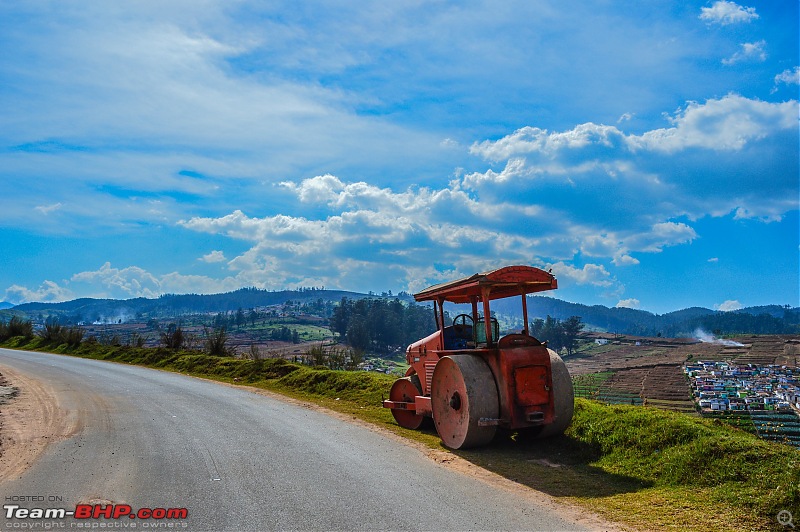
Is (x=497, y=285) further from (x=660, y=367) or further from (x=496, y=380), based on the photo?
(x=660, y=367)

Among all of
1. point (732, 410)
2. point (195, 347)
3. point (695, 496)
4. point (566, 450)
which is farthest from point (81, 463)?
point (195, 347)

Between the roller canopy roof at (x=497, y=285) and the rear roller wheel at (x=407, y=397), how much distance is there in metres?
1.81

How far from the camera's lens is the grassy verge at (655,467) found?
5.83m

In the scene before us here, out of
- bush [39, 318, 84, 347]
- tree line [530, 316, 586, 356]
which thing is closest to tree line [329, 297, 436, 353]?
tree line [530, 316, 586, 356]

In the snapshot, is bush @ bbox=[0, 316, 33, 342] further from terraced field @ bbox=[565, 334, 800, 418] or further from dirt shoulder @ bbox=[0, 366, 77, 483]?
terraced field @ bbox=[565, 334, 800, 418]

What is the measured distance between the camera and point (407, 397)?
11.9m

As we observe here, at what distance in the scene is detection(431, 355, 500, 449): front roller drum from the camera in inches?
348

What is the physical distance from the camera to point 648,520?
582cm

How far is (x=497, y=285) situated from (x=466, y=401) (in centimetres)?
205

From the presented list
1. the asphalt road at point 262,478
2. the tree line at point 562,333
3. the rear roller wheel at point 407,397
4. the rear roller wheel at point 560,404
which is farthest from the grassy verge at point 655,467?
the tree line at point 562,333

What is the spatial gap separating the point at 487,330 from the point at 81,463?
6.60m

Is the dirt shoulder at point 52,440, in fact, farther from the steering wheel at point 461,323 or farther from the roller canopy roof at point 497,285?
the roller canopy roof at point 497,285

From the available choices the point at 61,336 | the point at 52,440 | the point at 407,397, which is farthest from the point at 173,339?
the point at 407,397

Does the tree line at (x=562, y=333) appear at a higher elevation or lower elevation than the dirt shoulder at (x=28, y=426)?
higher
